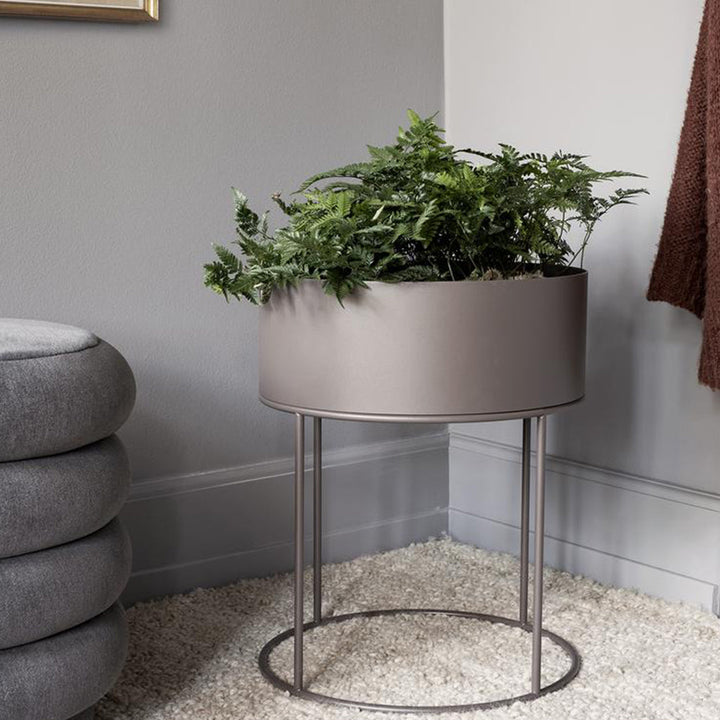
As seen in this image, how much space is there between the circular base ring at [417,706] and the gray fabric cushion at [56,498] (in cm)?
43

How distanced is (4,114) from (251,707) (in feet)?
3.57

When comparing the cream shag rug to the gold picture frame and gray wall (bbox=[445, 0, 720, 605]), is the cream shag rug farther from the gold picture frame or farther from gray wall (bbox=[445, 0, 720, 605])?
the gold picture frame

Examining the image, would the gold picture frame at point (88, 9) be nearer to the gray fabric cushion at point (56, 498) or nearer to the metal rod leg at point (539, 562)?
the gray fabric cushion at point (56, 498)

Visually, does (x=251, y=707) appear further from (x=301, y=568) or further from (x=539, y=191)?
(x=539, y=191)

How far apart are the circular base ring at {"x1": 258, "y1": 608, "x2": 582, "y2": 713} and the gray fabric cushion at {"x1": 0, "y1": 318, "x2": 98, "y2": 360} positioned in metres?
0.61

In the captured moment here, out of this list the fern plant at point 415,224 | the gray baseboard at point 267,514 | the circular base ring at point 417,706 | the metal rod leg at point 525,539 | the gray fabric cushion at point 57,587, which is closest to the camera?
the gray fabric cushion at point 57,587

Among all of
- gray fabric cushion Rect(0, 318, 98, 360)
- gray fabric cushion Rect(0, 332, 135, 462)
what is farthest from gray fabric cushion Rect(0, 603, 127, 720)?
gray fabric cushion Rect(0, 318, 98, 360)

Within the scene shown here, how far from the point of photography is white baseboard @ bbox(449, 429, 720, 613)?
2162 mm

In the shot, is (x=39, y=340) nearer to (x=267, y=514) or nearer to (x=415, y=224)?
(x=415, y=224)

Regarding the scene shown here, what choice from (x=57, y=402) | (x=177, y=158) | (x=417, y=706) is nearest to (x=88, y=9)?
(x=177, y=158)

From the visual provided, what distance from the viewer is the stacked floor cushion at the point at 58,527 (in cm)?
144

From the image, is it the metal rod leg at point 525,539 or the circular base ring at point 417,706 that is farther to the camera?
the metal rod leg at point 525,539

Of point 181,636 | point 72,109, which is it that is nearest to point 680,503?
point 181,636

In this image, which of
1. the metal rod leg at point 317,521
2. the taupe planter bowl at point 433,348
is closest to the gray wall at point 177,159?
the metal rod leg at point 317,521
